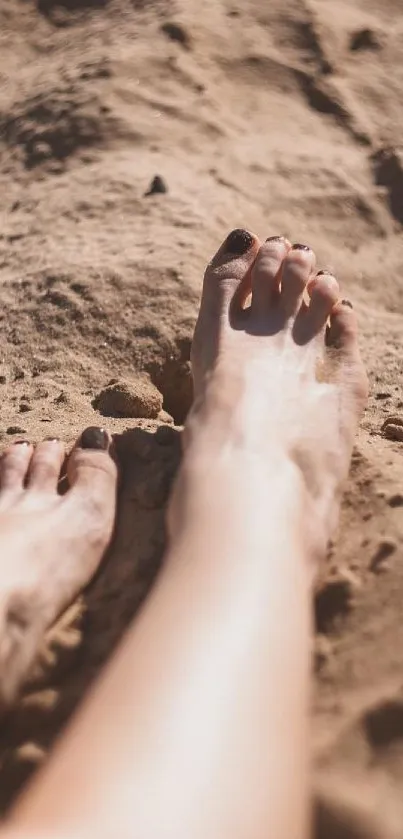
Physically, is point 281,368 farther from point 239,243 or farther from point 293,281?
A: point 239,243

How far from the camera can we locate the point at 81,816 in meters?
1.00

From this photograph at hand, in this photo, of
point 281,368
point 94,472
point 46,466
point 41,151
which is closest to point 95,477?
point 94,472

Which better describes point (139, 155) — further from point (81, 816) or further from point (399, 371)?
point (81, 816)

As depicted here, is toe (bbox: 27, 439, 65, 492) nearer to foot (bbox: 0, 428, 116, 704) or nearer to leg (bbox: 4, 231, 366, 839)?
foot (bbox: 0, 428, 116, 704)

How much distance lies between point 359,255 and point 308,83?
1126 mm

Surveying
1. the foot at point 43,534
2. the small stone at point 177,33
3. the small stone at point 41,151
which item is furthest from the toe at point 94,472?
the small stone at point 177,33

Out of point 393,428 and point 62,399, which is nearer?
point 393,428

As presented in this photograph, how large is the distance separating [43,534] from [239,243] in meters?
0.94

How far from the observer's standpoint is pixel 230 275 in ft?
7.33

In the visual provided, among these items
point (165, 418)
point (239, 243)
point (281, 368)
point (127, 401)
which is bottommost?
point (165, 418)

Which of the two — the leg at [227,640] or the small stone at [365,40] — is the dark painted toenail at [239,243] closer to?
the leg at [227,640]

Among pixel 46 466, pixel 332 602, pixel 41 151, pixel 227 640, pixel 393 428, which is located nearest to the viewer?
pixel 227 640

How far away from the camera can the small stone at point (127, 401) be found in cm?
220

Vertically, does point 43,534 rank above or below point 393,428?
above
